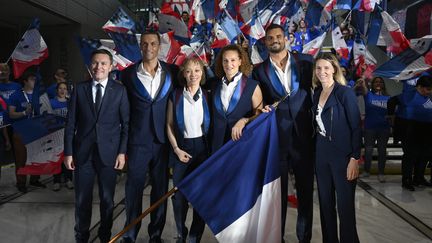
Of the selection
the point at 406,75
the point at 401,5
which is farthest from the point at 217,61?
the point at 401,5

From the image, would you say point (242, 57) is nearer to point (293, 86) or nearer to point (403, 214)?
point (293, 86)

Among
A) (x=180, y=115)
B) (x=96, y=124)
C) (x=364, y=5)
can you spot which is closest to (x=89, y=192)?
(x=96, y=124)

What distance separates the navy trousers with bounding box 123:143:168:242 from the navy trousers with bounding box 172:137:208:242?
0.56 feet

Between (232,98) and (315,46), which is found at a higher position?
(315,46)

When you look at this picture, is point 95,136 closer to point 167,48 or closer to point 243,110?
point 243,110

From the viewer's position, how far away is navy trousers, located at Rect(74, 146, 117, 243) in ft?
8.56

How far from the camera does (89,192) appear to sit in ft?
8.64

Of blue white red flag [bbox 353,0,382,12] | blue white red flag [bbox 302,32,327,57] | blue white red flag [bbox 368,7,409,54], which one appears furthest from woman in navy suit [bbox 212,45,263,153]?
blue white red flag [bbox 353,0,382,12]

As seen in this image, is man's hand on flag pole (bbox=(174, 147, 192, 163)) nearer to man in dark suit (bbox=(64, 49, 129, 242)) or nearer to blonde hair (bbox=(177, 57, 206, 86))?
man in dark suit (bbox=(64, 49, 129, 242))

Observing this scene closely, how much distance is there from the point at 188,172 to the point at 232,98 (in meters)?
0.67

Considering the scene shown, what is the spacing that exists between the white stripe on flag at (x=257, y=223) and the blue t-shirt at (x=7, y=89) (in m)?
3.67

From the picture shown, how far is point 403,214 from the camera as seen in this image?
371cm

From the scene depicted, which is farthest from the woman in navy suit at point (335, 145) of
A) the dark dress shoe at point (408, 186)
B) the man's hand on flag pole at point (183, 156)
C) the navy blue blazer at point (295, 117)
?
the dark dress shoe at point (408, 186)

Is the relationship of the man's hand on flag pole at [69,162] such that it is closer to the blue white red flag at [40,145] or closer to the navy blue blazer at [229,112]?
the navy blue blazer at [229,112]
